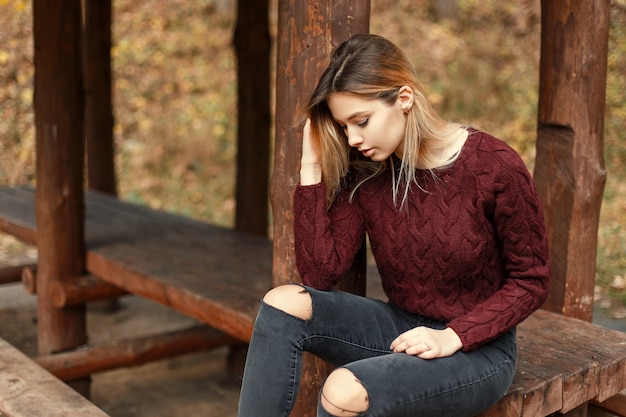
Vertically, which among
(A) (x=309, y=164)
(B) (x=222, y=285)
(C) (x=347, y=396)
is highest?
(A) (x=309, y=164)

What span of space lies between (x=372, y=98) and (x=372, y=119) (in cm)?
6

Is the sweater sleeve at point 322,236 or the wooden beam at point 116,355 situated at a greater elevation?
the sweater sleeve at point 322,236

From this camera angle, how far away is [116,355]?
4.53m

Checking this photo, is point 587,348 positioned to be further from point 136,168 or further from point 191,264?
point 136,168

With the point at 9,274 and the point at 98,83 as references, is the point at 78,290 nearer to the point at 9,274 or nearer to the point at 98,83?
the point at 9,274

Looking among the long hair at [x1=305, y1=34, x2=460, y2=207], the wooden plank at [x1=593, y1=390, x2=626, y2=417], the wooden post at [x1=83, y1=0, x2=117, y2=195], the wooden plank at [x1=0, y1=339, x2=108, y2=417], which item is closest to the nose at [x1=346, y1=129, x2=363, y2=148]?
the long hair at [x1=305, y1=34, x2=460, y2=207]

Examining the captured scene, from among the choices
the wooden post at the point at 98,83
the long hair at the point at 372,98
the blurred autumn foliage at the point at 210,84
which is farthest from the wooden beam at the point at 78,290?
the blurred autumn foliage at the point at 210,84

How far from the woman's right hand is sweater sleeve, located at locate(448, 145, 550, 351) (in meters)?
0.52

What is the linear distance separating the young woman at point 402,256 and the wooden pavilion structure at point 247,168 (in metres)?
0.20

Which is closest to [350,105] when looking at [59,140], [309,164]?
[309,164]

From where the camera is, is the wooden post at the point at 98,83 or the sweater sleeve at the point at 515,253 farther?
the wooden post at the point at 98,83

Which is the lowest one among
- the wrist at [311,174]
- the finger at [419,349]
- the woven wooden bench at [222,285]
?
the woven wooden bench at [222,285]

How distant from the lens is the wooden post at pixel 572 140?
3135mm

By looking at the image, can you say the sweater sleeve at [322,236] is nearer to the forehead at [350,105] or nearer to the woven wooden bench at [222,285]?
the forehead at [350,105]
